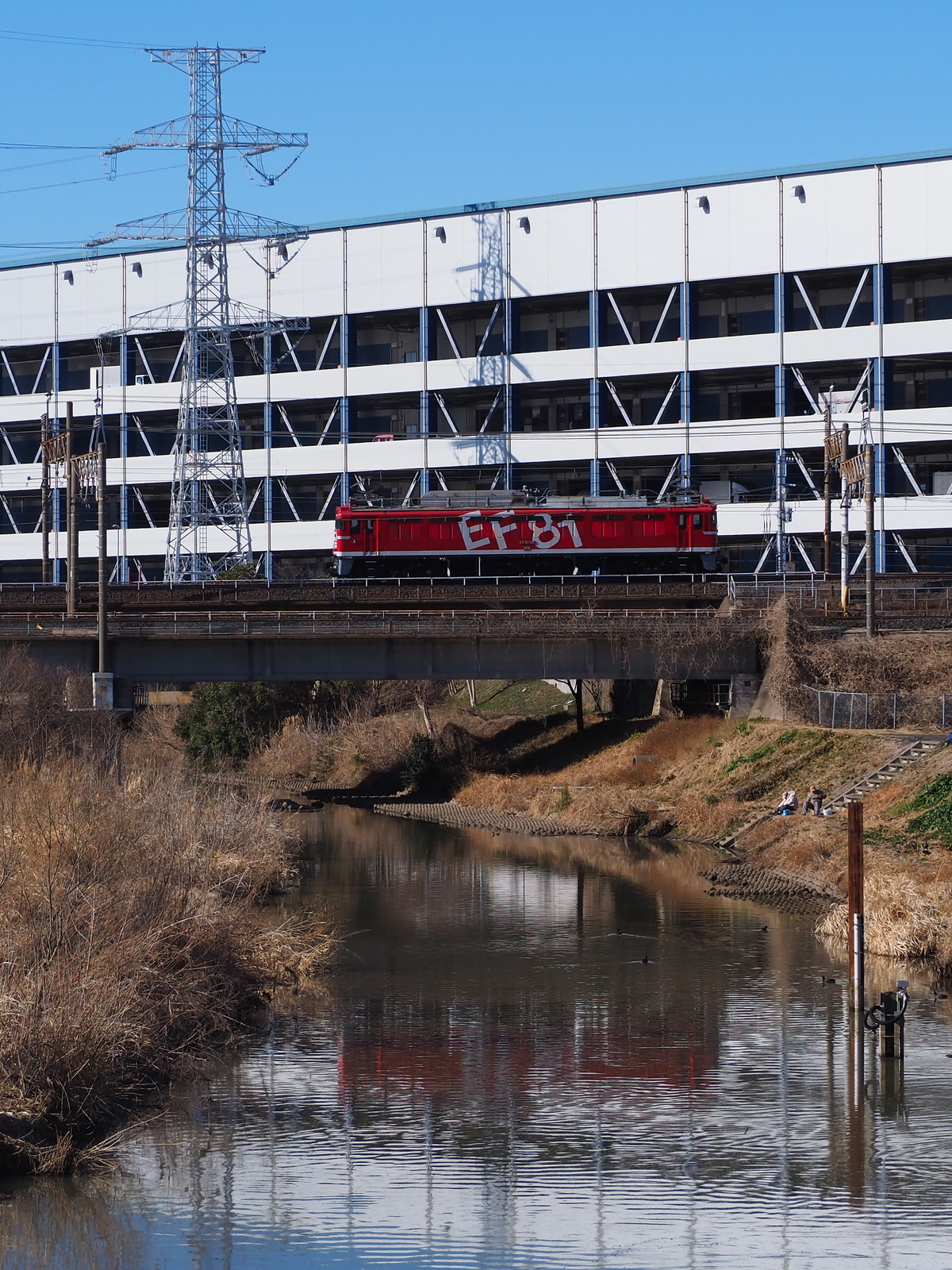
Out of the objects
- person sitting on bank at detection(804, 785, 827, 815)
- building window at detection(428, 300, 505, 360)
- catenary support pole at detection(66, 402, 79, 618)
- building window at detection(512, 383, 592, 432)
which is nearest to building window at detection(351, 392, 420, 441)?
building window at detection(428, 300, 505, 360)

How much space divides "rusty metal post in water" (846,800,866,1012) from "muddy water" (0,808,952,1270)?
81 cm

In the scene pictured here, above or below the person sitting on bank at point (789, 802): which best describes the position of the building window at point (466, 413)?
above

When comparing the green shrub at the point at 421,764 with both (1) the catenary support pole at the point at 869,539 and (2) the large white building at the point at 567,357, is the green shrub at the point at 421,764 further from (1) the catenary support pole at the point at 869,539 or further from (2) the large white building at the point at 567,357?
(2) the large white building at the point at 567,357

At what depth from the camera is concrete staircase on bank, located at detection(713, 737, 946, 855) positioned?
4744 cm

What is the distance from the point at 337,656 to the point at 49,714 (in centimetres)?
1310

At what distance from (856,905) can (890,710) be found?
1103 inches

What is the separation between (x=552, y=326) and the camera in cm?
9631

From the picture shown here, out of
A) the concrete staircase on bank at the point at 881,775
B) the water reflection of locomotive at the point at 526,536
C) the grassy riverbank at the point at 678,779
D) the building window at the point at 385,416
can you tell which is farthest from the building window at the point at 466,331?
the concrete staircase on bank at the point at 881,775

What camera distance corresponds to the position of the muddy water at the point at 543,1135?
17969mm

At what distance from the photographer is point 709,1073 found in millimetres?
24453

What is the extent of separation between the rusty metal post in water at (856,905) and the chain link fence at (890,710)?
26.4 metres

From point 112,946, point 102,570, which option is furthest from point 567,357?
point 112,946

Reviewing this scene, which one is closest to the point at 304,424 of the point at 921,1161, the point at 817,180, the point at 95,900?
the point at 817,180

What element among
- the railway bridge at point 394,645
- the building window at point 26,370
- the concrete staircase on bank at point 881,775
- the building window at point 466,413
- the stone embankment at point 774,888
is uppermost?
the building window at point 26,370
